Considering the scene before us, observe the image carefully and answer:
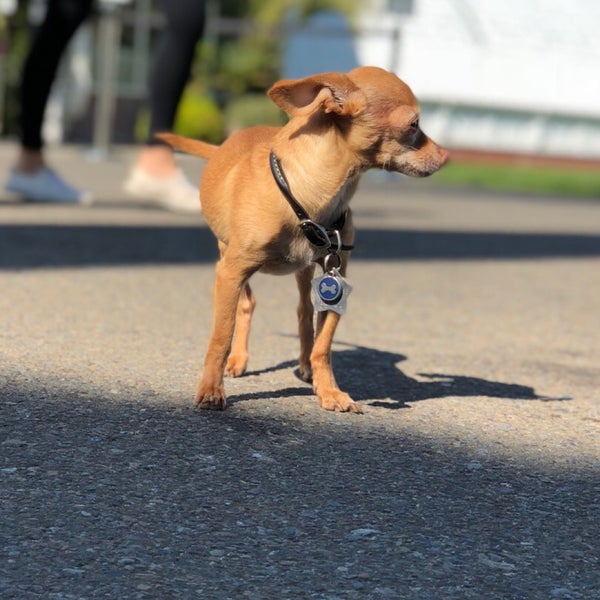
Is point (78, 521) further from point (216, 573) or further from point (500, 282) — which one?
point (500, 282)

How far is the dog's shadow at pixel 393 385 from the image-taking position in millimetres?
3520

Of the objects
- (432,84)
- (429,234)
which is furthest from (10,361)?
(432,84)

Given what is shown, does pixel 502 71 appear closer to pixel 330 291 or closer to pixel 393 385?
pixel 393 385

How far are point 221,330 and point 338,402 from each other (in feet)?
1.19

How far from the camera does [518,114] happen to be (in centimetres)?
3206

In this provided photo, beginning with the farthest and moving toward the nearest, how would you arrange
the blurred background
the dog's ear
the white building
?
the white building
the blurred background
the dog's ear

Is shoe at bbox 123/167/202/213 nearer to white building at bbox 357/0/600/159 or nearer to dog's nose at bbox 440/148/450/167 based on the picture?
dog's nose at bbox 440/148/450/167

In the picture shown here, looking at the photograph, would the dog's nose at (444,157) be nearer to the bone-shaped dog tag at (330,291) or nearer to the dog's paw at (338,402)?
the bone-shaped dog tag at (330,291)

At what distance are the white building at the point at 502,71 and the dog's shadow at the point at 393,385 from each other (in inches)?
1002

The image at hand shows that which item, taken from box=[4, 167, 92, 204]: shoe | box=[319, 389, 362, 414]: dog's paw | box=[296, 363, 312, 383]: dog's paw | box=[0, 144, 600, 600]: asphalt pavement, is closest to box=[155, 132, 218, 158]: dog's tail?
box=[0, 144, 600, 600]: asphalt pavement

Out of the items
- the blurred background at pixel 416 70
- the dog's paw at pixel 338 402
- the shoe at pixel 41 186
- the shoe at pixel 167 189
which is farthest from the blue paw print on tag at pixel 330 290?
the blurred background at pixel 416 70

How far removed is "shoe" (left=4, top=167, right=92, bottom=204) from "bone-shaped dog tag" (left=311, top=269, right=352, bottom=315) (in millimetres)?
4802

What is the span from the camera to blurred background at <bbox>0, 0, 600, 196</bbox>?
23156 mm

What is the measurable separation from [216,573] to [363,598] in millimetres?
249
